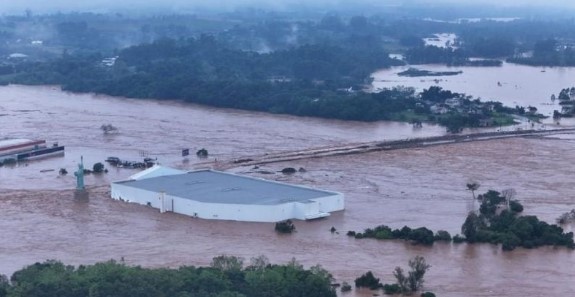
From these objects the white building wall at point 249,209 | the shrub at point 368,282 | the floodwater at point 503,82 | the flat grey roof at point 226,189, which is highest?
the floodwater at point 503,82

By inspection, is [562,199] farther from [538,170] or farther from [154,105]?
[154,105]

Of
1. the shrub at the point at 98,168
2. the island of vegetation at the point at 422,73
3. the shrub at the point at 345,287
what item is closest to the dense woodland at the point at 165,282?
the shrub at the point at 345,287

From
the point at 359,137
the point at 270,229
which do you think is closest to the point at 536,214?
the point at 270,229

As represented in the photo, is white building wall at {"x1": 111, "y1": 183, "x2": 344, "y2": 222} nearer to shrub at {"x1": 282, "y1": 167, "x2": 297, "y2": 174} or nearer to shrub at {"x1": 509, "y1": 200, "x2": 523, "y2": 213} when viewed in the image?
shrub at {"x1": 509, "y1": 200, "x2": 523, "y2": 213}

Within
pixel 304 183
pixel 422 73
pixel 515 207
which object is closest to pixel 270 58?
pixel 422 73

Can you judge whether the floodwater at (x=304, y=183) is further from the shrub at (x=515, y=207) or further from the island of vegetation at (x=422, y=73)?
the island of vegetation at (x=422, y=73)

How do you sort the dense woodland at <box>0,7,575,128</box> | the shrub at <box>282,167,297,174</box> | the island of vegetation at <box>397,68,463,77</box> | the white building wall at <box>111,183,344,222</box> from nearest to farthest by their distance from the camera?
the white building wall at <box>111,183,344,222</box> < the shrub at <box>282,167,297,174</box> < the dense woodland at <box>0,7,575,128</box> < the island of vegetation at <box>397,68,463,77</box>

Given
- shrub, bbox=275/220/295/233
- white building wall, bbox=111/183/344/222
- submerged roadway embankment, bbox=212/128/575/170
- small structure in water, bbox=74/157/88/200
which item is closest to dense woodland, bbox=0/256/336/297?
shrub, bbox=275/220/295/233

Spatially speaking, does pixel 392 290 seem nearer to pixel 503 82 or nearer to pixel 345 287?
pixel 345 287
